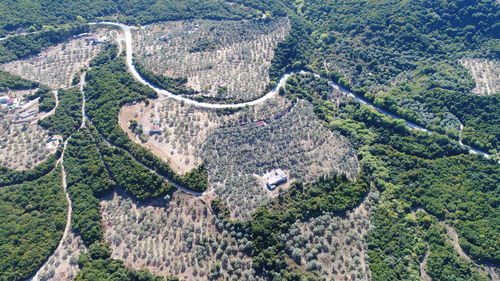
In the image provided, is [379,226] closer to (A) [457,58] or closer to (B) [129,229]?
(B) [129,229]

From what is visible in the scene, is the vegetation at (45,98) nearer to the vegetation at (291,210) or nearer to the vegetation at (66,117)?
the vegetation at (66,117)

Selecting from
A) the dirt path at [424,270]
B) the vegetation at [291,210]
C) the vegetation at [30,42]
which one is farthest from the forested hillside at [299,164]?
the vegetation at [30,42]

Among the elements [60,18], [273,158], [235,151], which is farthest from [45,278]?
[60,18]

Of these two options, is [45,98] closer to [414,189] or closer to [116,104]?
[116,104]

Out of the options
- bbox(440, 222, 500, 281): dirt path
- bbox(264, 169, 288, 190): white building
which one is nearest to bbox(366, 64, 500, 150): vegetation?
bbox(440, 222, 500, 281): dirt path

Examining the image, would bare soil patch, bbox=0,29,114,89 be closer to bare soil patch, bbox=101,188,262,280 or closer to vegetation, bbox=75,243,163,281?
bare soil patch, bbox=101,188,262,280

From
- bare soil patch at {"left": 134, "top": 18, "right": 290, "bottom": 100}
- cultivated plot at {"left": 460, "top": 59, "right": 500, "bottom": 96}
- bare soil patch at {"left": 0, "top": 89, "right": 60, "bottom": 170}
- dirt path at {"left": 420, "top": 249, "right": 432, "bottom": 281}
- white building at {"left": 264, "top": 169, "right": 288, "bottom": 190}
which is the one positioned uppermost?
cultivated plot at {"left": 460, "top": 59, "right": 500, "bottom": 96}
